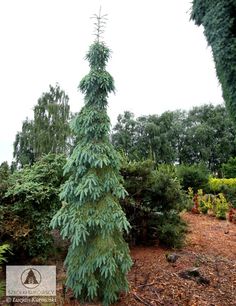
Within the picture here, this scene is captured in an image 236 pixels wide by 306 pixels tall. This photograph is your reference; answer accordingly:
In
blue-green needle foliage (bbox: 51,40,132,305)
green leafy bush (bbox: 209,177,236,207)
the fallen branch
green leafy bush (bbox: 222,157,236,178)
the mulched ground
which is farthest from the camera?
green leafy bush (bbox: 222,157,236,178)

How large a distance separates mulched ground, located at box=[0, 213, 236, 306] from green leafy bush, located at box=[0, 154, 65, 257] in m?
0.52

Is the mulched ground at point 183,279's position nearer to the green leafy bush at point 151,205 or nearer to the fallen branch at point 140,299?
the fallen branch at point 140,299

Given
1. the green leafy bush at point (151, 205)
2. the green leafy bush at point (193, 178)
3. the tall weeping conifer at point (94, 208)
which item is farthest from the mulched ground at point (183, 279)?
the green leafy bush at point (193, 178)

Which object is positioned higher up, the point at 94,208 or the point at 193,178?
the point at 193,178

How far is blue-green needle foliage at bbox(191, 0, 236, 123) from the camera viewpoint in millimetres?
4332

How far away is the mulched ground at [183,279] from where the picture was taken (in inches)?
161

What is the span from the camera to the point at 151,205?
6.07 m

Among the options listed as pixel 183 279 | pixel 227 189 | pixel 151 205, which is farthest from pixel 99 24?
pixel 227 189

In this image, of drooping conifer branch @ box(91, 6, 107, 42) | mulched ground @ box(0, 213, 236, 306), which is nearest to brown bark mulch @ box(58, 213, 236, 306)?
mulched ground @ box(0, 213, 236, 306)

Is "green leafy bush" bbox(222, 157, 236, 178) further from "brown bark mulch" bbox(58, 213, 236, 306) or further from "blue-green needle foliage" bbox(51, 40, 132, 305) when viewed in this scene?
"blue-green needle foliage" bbox(51, 40, 132, 305)

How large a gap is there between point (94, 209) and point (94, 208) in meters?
0.02

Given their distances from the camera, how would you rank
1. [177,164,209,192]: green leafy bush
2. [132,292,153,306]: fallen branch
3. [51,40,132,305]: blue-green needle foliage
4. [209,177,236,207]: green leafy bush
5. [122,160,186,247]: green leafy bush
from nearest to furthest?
[51,40,132,305]: blue-green needle foliage, [132,292,153,306]: fallen branch, [122,160,186,247]: green leafy bush, [209,177,236,207]: green leafy bush, [177,164,209,192]: green leafy bush

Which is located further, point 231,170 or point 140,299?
point 231,170

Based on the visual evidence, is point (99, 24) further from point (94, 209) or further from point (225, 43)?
point (94, 209)
